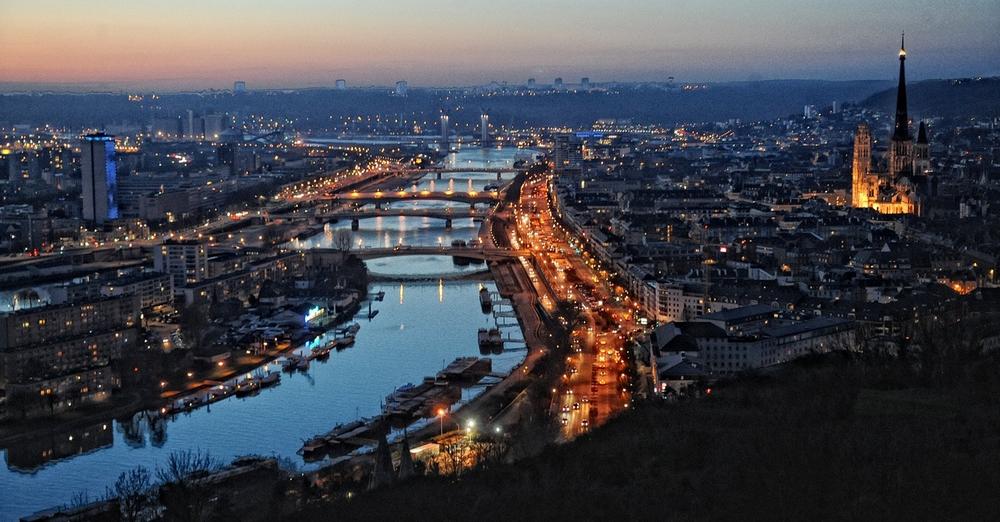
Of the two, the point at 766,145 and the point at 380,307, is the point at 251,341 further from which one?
the point at 766,145

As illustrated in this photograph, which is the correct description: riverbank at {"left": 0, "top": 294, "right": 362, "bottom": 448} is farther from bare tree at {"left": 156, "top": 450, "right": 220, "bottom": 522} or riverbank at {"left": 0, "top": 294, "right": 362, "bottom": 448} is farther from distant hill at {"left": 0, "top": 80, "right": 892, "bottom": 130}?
distant hill at {"left": 0, "top": 80, "right": 892, "bottom": 130}

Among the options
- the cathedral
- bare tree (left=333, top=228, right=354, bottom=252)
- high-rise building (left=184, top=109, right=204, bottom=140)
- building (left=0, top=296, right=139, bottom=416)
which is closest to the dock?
building (left=0, top=296, right=139, bottom=416)

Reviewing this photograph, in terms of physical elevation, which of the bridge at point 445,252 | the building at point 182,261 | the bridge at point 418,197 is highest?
the building at point 182,261

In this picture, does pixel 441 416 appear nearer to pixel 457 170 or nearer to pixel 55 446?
pixel 55 446

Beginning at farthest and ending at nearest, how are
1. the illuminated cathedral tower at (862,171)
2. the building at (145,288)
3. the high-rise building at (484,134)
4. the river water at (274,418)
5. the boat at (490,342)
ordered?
the high-rise building at (484,134), the illuminated cathedral tower at (862,171), the building at (145,288), the boat at (490,342), the river water at (274,418)

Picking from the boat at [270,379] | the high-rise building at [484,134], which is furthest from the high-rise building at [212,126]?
the boat at [270,379]

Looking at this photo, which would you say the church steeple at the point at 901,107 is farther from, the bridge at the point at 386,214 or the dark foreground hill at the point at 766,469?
the dark foreground hill at the point at 766,469
